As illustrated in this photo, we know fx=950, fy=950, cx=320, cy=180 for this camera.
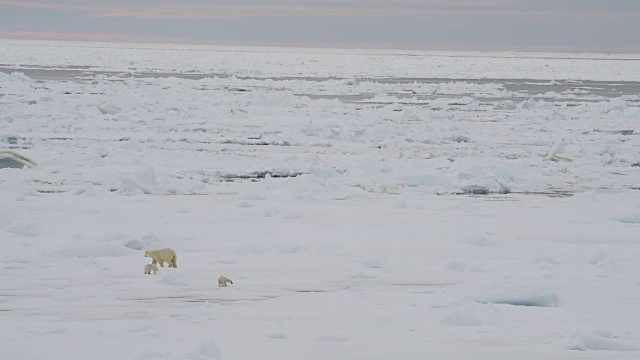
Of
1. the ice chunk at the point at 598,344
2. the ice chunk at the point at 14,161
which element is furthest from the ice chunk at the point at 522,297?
the ice chunk at the point at 14,161

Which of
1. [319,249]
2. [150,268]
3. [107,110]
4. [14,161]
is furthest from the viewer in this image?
[107,110]

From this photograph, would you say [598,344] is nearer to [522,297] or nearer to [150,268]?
[522,297]

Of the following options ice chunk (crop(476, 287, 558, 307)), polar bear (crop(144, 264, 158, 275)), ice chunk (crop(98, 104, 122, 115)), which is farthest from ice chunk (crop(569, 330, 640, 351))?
ice chunk (crop(98, 104, 122, 115))

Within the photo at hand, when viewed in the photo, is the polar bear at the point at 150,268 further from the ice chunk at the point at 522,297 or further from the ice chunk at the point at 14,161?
the ice chunk at the point at 14,161

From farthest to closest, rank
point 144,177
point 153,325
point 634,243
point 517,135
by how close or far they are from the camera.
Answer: point 517,135, point 144,177, point 634,243, point 153,325

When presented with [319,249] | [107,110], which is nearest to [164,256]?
[319,249]

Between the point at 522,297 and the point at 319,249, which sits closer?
the point at 522,297

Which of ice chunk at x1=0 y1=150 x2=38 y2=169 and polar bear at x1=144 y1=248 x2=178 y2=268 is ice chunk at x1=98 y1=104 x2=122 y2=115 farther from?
polar bear at x1=144 y1=248 x2=178 y2=268

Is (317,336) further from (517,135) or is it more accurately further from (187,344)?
(517,135)

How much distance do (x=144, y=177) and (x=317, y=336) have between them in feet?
15.3

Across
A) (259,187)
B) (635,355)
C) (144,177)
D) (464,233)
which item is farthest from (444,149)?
(635,355)

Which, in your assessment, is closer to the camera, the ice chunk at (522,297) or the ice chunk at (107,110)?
the ice chunk at (522,297)

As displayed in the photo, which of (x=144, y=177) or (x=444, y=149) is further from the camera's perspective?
(x=444, y=149)

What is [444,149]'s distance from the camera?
12383 millimetres
